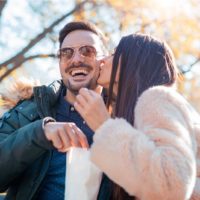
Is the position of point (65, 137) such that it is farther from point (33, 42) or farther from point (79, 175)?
point (33, 42)

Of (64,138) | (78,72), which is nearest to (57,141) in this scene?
(64,138)

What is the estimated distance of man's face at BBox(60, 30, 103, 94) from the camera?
343 centimetres

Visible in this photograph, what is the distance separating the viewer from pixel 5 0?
9.87m

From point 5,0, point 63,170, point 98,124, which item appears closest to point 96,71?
point 63,170

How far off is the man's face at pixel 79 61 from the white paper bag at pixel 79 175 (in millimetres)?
1186

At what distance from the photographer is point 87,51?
139 inches

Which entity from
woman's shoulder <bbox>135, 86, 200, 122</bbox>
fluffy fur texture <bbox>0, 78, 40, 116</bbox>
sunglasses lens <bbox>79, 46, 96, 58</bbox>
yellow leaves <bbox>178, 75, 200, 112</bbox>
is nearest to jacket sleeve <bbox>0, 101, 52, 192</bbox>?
fluffy fur texture <bbox>0, 78, 40, 116</bbox>

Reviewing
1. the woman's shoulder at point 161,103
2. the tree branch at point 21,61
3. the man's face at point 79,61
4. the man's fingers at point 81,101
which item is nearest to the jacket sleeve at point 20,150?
the man's fingers at point 81,101

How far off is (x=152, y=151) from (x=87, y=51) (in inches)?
75.2

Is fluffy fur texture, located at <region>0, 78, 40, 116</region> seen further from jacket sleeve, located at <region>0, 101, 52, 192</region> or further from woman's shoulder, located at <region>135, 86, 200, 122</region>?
woman's shoulder, located at <region>135, 86, 200, 122</region>

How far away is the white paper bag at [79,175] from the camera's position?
86.1 inches

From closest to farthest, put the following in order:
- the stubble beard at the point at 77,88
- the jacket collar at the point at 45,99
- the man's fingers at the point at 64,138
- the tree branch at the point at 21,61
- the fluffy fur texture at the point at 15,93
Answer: the man's fingers at the point at 64,138
the jacket collar at the point at 45,99
the fluffy fur texture at the point at 15,93
the stubble beard at the point at 77,88
the tree branch at the point at 21,61

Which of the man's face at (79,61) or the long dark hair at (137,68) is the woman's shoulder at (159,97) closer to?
the long dark hair at (137,68)

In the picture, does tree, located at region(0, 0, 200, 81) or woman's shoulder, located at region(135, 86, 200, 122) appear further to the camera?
tree, located at region(0, 0, 200, 81)
